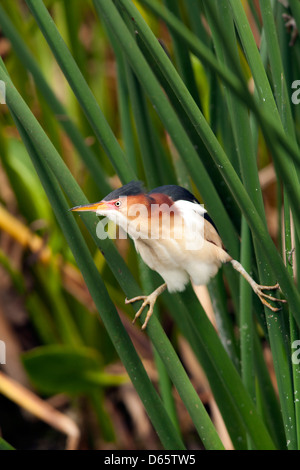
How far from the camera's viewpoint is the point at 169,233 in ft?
2.10

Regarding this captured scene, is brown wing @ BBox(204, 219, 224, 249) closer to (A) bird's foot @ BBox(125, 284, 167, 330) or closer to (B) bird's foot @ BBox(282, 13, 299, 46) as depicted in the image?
(A) bird's foot @ BBox(125, 284, 167, 330)

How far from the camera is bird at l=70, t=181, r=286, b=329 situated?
60cm

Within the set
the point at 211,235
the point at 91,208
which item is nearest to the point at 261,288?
the point at 211,235

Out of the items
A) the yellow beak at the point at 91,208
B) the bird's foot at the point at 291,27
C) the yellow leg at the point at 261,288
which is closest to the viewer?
the yellow beak at the point at 91,208

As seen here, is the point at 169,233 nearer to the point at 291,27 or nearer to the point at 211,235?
the point at 211,235

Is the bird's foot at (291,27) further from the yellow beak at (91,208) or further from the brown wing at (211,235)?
the yellow beak at (91,208)

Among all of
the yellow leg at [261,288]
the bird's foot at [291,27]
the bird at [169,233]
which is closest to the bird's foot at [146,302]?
the bird at [169,233]

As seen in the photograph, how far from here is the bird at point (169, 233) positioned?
0.60 metres

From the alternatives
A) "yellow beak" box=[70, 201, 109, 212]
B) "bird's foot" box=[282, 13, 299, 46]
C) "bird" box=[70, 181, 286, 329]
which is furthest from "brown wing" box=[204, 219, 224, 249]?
"bird's foot" box=[282, 13, 299, 46]

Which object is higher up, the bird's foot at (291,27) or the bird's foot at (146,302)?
the bird's foot at (291,27)

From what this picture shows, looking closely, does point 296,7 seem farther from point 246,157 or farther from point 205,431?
point 205,431

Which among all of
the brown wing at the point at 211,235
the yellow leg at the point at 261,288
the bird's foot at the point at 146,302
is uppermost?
the brown wing at the point at 211,235

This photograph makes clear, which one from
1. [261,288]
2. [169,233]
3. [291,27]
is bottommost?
[261,288]
